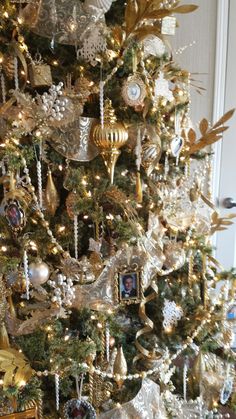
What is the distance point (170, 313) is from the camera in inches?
45.1

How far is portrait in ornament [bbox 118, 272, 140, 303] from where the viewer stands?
3.52ft

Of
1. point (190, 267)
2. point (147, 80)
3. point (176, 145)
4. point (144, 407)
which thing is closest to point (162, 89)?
point (147, 80)

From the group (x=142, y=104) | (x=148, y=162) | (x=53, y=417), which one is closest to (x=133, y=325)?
(x=53, y=417)

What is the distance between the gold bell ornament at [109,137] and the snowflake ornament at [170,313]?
0.43 meters

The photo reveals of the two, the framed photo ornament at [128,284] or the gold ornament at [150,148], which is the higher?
the gold ornament at [150,148]

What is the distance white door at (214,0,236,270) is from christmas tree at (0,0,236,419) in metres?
0.70

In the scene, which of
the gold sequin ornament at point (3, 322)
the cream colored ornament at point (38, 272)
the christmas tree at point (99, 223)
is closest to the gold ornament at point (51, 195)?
the christmas tree at point (99, 223)

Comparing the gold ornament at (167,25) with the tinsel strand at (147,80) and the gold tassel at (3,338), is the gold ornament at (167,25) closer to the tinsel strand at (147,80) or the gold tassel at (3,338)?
the tinsel strand at (147,80)

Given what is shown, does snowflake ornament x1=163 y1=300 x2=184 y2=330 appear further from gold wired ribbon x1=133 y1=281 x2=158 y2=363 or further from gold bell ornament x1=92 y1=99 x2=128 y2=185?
gold bell ornament x1=92 y1=99 x2=128 y2=185

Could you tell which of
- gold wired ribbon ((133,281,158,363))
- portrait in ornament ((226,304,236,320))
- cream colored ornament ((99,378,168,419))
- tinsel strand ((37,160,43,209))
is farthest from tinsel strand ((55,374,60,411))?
portrait in ornament ((226,304,236,320))

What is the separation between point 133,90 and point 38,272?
21.6 inches

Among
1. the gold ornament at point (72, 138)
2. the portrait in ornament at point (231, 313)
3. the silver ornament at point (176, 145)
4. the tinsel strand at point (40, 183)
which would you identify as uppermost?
the gold ornament at point (72, 138)

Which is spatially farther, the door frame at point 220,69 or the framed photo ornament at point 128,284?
the door frame at point 220,69

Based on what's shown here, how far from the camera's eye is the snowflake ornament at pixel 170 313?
114cm
